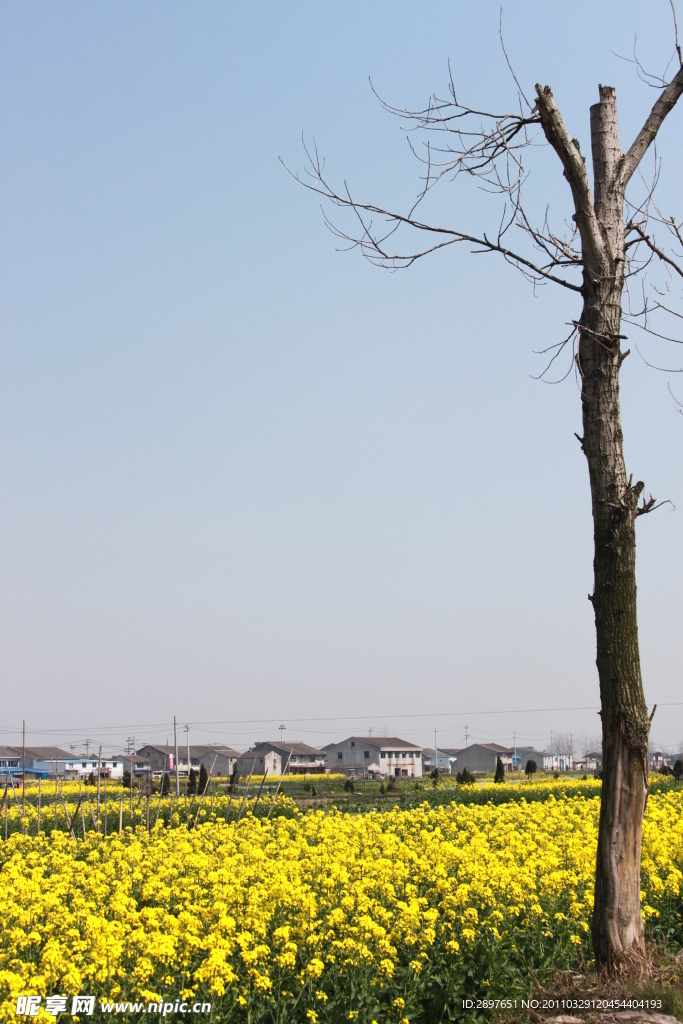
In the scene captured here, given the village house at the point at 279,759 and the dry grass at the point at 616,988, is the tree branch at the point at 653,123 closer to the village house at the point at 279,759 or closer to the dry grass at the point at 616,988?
the dry grass at the point at 616,988

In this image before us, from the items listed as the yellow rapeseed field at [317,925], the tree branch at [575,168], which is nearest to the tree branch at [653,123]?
the tree branch at [575,168]

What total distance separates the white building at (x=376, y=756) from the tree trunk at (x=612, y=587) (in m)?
98.3

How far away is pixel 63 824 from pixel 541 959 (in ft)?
48.8

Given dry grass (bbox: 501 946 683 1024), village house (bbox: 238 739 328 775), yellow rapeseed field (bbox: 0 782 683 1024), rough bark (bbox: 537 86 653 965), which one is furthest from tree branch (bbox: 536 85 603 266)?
village house (bbox: 238 739 328 775)

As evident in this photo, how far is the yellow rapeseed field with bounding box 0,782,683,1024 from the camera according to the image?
571 centimetres

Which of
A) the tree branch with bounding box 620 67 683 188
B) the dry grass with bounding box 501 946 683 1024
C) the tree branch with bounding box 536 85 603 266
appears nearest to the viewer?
the dry grass with bounding box 501 946 683 1024

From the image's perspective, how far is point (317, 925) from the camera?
6.73 metres

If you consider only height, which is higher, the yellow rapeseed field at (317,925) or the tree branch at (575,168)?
the tree branch at (575,168)

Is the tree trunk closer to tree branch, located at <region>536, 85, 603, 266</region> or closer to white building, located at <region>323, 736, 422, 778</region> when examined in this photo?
tree branch, located at <region>536, 85, 603, 266</region>

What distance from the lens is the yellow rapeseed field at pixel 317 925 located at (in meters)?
5.71

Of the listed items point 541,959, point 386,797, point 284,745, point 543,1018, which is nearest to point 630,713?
point 543,1018

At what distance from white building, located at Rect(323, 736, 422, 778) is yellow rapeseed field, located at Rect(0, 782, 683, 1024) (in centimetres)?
9481

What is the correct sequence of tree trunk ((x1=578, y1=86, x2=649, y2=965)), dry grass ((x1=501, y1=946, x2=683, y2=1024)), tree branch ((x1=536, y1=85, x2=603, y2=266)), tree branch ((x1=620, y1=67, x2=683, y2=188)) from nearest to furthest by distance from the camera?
dry grass ((x1=501, y1=946, x2=683, y2=1024)) → tree trunk ((x1=578, y1=86, x2=649, y2=965)) → tree branch ((x1=536, y1=85, x2=603, y2=266)) → tree branch ((x1=620, y1=67, x2=683, y2=188))

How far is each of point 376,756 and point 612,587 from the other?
103m
